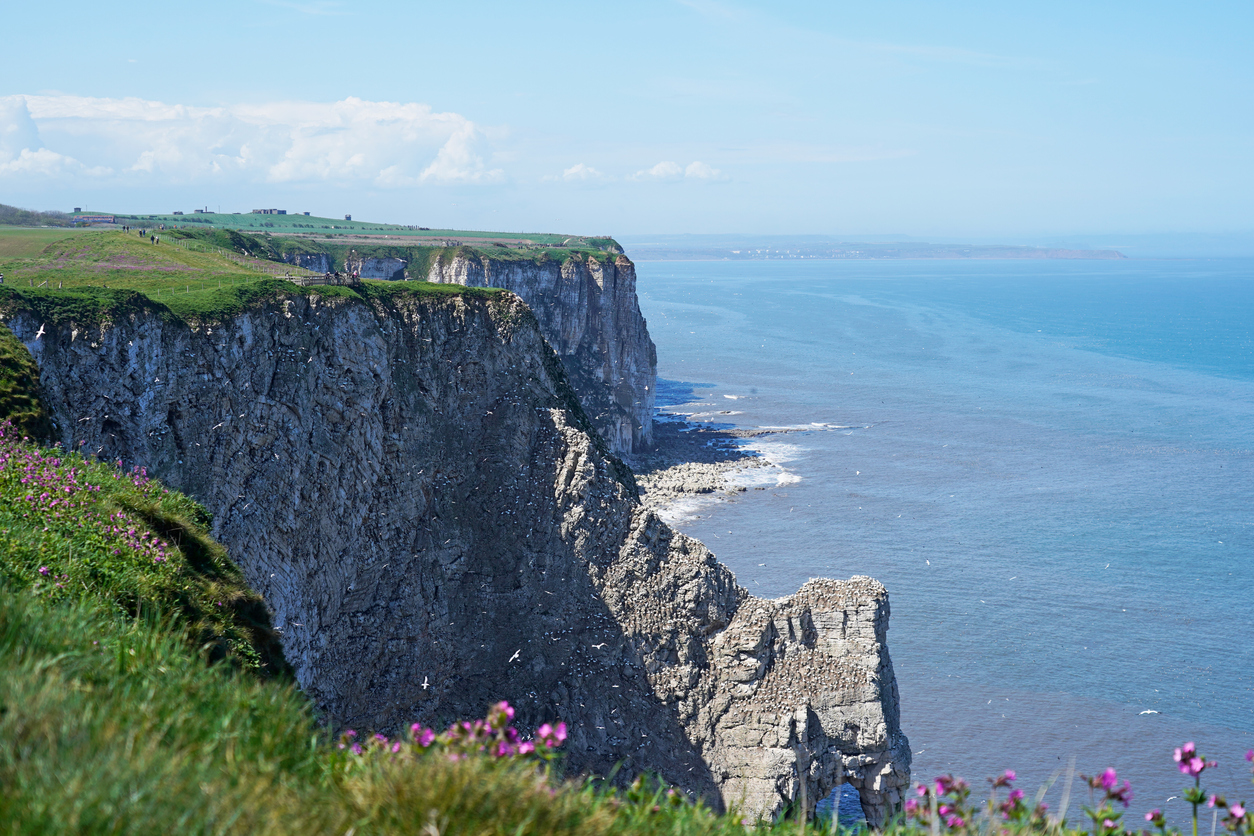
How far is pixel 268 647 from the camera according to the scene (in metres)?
17.5

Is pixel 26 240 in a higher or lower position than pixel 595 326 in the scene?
higher

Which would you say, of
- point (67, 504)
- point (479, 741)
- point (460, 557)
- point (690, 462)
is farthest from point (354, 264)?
point (479, 741)

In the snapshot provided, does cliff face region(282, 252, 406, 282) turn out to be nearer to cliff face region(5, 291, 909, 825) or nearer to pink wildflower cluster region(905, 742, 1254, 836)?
cliff face region(5, 291, 909, 825)

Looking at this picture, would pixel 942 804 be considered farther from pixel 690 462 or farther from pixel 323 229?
pixel 323 229

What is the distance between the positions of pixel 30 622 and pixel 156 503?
9.99 meters

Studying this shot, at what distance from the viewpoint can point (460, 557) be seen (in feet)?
Result: 118

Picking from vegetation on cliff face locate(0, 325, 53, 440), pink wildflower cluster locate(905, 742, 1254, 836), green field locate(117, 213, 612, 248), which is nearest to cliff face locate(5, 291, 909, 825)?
vegetation on cliff face locate(0, 325, 53, 440)

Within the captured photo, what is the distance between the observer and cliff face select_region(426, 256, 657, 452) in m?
90.6

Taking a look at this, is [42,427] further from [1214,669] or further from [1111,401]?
[1111,401]

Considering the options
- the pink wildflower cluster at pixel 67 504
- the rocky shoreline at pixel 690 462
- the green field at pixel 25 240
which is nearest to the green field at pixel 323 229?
the rocky shoreline at pixel 690 462

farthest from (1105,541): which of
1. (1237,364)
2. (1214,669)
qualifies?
(1237,364)

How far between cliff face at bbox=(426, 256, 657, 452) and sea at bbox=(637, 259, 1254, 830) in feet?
41.6

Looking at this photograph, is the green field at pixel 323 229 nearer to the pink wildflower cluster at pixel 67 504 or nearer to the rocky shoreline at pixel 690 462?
the rocky shoreline at pixel 690 462

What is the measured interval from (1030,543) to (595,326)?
165 ft
